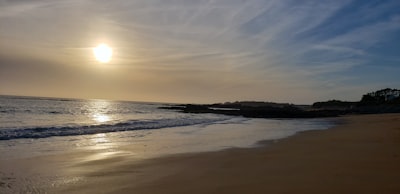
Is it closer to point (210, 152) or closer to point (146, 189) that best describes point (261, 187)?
point (146, 189)

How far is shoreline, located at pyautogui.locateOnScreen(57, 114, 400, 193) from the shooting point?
7570 mm

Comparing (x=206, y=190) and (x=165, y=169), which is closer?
(x=206, y=190)

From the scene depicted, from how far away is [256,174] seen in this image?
9.14m

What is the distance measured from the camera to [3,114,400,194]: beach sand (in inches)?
300

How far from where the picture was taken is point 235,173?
938 cm

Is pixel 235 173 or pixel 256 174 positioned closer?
pixel 256 174

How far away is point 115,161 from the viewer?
11.6 m

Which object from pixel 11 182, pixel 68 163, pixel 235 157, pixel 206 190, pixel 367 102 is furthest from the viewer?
pixel 367 102

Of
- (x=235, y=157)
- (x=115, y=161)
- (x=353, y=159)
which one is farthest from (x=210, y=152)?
(x=353, y=159)

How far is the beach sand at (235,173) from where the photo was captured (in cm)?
762

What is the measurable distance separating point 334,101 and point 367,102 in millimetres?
36525

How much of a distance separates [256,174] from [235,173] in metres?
0.53

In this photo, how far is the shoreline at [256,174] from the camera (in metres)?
7.57

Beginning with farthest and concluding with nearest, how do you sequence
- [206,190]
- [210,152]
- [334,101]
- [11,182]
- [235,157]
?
[334,101] → [210,152] → [235,157] → [11,182] → [206,190]
